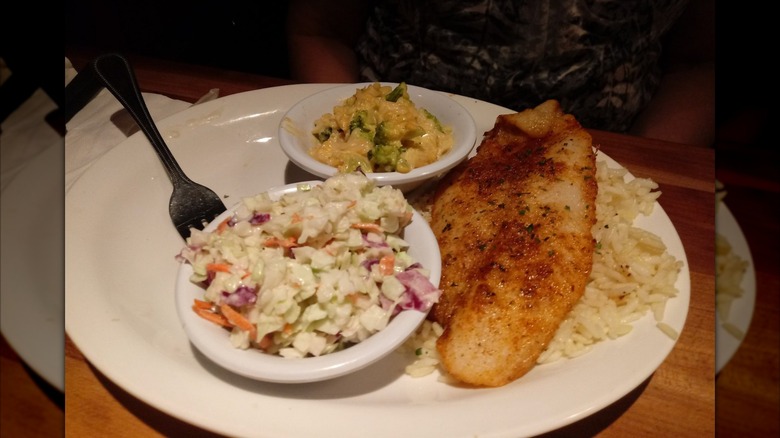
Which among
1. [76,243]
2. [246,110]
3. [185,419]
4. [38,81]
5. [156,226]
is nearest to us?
[38,81]

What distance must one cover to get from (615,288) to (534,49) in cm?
145

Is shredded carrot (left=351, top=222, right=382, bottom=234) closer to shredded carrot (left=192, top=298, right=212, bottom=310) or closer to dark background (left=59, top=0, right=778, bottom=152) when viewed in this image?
shredded carrot (left=192, top=298, right=212, bottom=310)

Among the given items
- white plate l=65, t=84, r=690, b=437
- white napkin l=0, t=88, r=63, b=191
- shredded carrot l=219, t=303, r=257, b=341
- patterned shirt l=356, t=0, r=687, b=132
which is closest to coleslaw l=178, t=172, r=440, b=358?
shredded carrot l=219, t=303, r=257, b=341

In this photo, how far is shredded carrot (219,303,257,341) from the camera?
116cm

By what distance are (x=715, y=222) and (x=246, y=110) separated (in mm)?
1724

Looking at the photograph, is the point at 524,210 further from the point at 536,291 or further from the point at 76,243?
the point at 76,243

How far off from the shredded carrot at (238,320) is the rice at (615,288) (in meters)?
0.39

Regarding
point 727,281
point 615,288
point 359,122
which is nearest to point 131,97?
point 359,122

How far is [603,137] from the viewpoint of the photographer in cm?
222

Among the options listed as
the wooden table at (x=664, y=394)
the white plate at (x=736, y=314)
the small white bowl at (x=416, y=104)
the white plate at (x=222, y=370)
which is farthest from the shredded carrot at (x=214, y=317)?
the white plate at (x=736, y=314)

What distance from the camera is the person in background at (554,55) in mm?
2504

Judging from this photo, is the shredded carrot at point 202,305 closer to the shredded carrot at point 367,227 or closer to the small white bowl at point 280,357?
the small white bowl at point 280,357

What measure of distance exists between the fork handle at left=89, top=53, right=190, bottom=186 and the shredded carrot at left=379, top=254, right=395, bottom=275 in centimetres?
83

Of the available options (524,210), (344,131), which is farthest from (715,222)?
(344,131)
